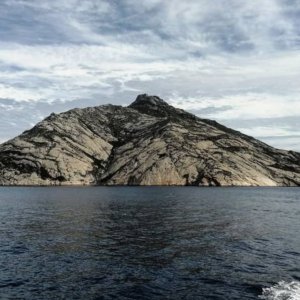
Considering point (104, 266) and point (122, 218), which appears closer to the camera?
point (104, 266)

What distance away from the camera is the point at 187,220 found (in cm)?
7769

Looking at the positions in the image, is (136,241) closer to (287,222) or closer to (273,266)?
(273,266)

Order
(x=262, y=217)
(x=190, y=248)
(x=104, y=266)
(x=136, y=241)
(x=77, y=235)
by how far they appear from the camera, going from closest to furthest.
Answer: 1. (x=104, y=266)
2. (x=190, y=248)
3. (x=136, y=241)
4. (x=77, y=235)
5. (x=262, y=217)

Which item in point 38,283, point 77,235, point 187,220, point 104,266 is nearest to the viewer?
point 38,283

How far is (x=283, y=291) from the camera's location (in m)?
33.9

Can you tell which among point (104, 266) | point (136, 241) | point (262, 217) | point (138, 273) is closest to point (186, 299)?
point (138, 273)

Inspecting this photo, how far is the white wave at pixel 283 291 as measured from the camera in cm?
3241

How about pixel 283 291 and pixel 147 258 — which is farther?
pixel 147 258

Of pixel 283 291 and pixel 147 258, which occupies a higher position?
pixel 147 258

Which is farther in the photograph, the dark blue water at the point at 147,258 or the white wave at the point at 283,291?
the dark blue water at the point at 147,258

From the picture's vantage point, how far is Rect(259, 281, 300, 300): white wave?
32406 millimetres

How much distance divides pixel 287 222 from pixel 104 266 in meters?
47.0

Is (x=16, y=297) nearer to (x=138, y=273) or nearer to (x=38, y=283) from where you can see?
(x=38, y=283)

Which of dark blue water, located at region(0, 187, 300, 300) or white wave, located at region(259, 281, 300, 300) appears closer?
white wave, located at region(259, 281, 300, 300)
